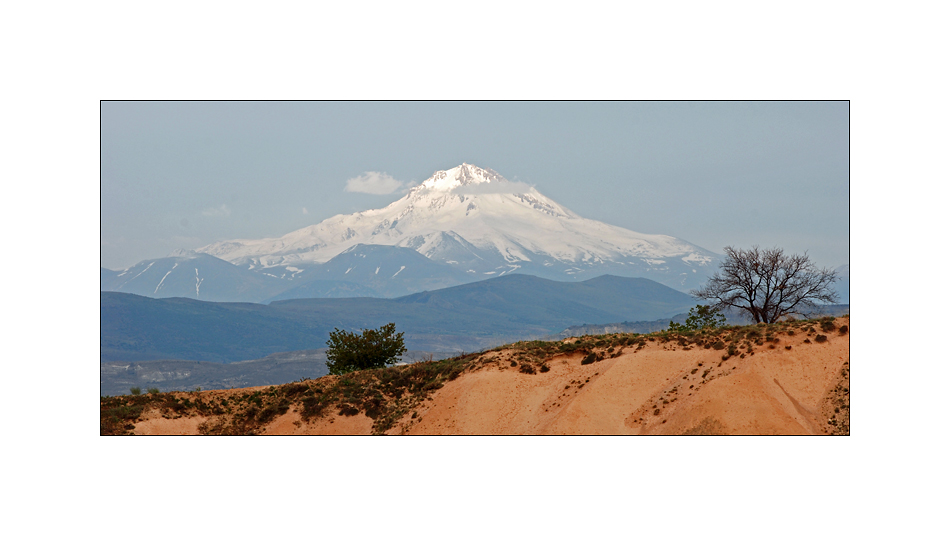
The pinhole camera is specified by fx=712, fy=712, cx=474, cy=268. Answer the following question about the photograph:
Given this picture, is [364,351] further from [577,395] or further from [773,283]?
[773,283]

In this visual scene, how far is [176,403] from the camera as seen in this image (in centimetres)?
3422

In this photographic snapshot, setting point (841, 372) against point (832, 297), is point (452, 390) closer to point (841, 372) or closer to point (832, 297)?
point (841, 372)

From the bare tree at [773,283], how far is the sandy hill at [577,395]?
1423cm

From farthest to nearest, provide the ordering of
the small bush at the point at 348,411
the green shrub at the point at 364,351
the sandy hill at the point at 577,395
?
the green shrub at the point at 364,351 → the small bush at the point at 348,411 → the sandy hill at the point at 577,395

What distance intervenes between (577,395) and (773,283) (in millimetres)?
22485

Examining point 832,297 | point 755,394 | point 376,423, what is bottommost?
point 376,423

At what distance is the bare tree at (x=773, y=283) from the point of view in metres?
45.6

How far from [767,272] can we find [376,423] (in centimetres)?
2748

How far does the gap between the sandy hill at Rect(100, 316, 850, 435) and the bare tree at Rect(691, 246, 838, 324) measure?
1423 centimetres

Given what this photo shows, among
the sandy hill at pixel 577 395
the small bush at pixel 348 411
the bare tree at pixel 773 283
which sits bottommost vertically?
the small bush at pixel 348 411

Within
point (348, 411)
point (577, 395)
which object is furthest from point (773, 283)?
point (348, 411)

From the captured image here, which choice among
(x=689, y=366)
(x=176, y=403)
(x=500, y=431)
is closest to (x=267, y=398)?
(x=176, y=403)

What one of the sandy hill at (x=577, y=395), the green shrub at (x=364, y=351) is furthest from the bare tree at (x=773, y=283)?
the green shrub at (x=364, y=351)

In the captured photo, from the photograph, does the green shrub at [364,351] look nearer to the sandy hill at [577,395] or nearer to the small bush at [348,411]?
the sandy hill at [577,395]
